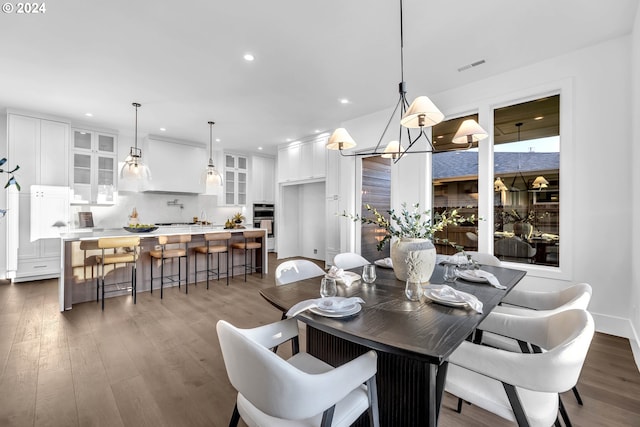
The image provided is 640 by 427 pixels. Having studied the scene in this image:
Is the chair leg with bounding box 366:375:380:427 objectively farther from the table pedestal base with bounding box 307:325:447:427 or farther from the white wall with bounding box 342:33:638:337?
the white wall with bounding box 342:33:638:337

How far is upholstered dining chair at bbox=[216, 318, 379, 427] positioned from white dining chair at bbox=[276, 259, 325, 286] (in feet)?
2.91

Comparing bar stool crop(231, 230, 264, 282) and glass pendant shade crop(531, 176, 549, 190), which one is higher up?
glass pendant shade crop(531, 176, 549, 190)

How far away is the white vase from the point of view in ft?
5.82

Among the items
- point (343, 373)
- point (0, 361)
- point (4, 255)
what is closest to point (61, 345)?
point (0, 361)

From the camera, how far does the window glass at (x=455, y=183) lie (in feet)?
12.6

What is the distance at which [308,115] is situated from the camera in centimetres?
501

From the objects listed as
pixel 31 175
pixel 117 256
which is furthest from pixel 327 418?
pixel 31 175

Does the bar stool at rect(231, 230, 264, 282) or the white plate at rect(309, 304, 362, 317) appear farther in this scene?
the bar stool at rect(231, 230, 264, 282)

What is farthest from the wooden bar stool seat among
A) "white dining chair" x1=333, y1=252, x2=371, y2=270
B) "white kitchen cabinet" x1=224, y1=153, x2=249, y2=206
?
"white kitchen cabinet" x1=224, y1=153, x2=249, y2=206

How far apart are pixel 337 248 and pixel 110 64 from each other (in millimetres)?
4410

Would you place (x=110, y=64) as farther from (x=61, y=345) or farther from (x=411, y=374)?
(x=411, y=374)

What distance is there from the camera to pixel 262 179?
323 inches

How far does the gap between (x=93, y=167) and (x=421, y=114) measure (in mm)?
6616

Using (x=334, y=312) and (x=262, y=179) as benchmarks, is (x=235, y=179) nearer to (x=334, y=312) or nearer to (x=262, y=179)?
(x=262, y=179)
